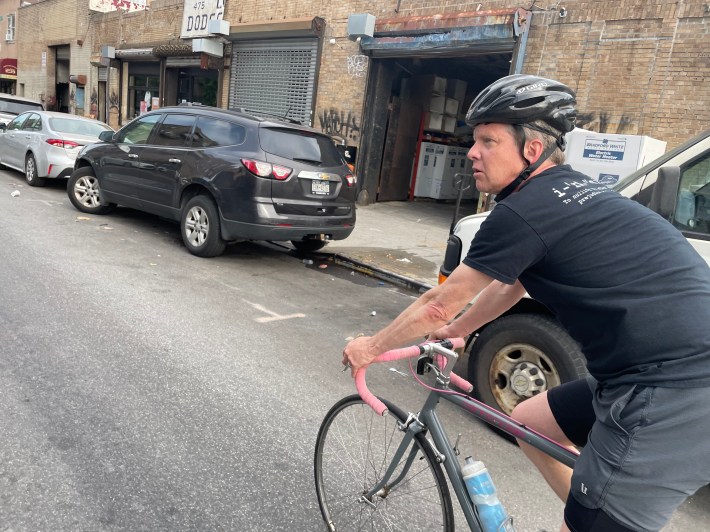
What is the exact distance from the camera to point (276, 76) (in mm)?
15383

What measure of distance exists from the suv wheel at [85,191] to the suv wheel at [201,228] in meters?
2.51

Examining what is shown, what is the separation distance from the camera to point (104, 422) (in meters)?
3.15

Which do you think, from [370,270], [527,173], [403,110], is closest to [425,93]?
[403,110]

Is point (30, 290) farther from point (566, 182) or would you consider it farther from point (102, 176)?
point (566, 182)

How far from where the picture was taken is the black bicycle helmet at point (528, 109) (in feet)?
5.82

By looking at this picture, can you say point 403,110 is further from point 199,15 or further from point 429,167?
point 199,15

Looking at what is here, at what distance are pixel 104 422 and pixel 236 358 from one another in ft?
4.00

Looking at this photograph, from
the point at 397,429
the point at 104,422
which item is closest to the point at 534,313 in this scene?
the point at 397,429

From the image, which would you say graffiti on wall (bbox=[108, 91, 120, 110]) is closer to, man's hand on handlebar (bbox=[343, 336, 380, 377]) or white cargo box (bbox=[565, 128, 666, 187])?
white cargo box (bbox=[565, 128, 666, 187])

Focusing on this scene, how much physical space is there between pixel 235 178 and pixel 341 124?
7581 millimetres

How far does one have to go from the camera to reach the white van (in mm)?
3154

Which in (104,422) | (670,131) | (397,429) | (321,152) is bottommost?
(104,422)

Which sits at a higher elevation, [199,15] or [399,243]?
[199,15]

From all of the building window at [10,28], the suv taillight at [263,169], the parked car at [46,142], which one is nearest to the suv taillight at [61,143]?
the parked car at [46,142]
